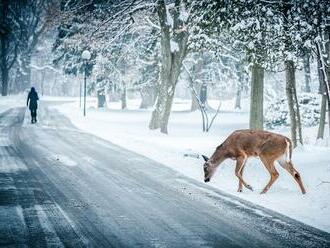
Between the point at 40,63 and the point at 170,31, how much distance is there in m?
82.3

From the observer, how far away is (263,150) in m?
9.73

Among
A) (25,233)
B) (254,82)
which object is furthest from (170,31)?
(25,233)

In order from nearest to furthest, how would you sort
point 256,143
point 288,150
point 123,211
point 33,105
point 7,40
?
point 123,211
point 288,150
point 256,143
point 33,105
point 7,40

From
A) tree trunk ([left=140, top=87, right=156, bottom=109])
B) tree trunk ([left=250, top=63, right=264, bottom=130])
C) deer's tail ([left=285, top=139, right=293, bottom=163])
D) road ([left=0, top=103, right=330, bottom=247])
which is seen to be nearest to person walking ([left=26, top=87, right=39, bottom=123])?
road ([left=0, top=103, right=330, bottom=247])

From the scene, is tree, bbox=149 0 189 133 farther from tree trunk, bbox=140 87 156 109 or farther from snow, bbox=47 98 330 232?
tree trunk, bbox=140 87 156 109

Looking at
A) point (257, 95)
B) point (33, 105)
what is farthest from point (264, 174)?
point (33, 105)

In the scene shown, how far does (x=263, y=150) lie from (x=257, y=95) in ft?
21.2

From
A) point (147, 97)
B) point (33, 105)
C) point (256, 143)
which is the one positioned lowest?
point (256, 143)

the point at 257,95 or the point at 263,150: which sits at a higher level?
the point at 257,95

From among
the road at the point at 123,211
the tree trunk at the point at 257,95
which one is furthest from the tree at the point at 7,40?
the road at the point at 123,211

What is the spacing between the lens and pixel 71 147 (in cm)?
1585

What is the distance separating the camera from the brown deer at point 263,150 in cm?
963

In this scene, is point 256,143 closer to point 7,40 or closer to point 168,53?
point 168,53

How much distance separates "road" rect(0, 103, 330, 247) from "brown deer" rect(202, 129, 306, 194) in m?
0.93
